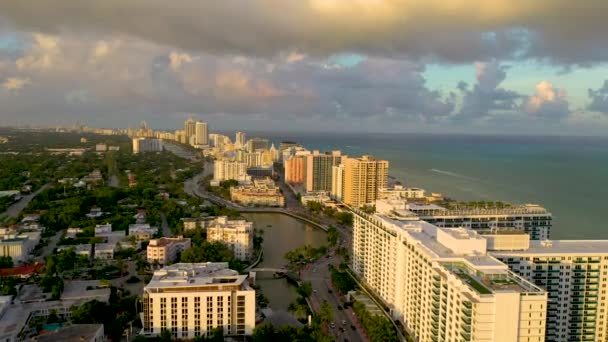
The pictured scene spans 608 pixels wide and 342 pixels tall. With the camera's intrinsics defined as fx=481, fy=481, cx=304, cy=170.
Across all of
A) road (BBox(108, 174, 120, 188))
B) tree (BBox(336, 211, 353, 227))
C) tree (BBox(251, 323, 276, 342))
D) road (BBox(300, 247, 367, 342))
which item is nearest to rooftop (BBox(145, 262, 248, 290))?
tree (BBox(251, 323, 276, 342))

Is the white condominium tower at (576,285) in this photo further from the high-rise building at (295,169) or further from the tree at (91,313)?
the high-rise building at (295,169)

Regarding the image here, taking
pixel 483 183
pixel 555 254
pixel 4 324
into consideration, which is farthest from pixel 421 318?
pixel 483 183

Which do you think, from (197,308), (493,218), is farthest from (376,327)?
(493,218)

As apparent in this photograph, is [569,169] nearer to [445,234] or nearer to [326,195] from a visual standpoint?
[326,195]

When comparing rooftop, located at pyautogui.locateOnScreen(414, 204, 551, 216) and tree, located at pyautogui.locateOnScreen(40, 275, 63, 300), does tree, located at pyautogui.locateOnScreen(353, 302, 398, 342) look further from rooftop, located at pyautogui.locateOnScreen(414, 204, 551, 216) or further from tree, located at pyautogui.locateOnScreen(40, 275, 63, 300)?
tree, located at pyautogui.locateOnScreen(40, 275, 63, 300)

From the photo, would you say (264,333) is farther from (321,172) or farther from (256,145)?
(256,145)

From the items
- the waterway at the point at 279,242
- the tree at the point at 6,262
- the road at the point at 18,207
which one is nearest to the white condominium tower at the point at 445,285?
the waterway at the point at 279,242

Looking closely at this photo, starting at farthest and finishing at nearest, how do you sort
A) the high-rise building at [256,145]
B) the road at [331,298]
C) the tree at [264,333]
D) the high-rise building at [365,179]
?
A: 1. the high-rise building at [256,145]
2. the high-rise building at [365,179]
3. the road at [331,298]
4. the tree at [264,333]
